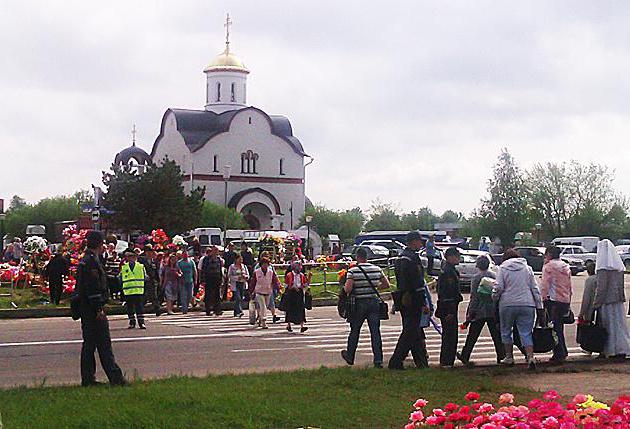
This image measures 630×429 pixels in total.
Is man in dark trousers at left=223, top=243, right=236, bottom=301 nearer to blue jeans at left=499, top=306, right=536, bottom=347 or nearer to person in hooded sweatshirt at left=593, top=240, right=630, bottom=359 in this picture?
person in hooded sweatshirt at left=593, top=240, right=630, bottom=359

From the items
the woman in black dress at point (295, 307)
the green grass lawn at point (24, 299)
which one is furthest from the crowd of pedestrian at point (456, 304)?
the green grass lawn at point (24, 299)

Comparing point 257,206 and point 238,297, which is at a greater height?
point 257,206

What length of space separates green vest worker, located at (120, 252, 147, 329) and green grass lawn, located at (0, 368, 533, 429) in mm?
9120

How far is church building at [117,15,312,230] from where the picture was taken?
296 ft

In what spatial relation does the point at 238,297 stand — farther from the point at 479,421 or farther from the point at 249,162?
the point at 249,162

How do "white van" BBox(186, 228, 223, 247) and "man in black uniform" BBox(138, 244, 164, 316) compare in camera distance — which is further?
"white van" BBox(186, 228, 223, 247)

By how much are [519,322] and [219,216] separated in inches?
2725

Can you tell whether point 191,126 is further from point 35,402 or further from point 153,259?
point 35,402

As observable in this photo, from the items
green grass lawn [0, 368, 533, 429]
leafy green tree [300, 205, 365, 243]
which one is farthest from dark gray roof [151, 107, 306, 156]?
green grass lawn [0, 368, 533, 429]

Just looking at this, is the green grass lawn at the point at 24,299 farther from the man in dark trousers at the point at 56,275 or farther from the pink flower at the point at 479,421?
the pink flower at the point at 479,421

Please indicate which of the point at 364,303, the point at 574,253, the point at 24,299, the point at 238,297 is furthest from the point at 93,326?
the point at 574,253

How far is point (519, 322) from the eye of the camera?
14797 mm

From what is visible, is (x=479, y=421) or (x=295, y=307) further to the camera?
(x=295, y=307)

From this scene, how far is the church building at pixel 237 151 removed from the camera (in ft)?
296
